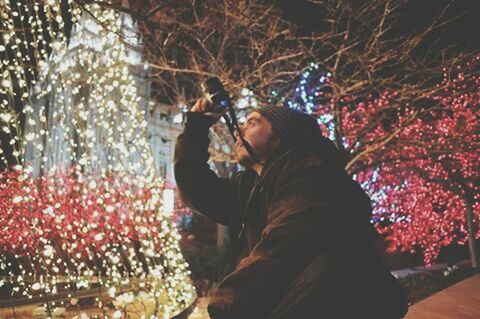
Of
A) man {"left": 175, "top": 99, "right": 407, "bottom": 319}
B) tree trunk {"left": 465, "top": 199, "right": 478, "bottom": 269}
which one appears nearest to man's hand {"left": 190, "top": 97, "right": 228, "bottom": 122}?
man {"left": 175, "top": 99, "right": 407, "bottom": 319}

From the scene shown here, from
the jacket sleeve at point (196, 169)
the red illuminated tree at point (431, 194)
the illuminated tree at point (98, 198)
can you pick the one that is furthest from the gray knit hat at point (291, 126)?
the red illuminated tree at point (431, 194)

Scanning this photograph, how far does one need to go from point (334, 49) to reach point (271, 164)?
865cm

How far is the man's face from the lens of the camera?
1.63 m

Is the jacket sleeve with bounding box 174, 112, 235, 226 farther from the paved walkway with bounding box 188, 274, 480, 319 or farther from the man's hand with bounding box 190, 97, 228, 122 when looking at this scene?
the paved walkway with bounding box 188, 274, 480, 319

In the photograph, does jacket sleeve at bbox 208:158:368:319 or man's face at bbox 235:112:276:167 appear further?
man's face at bbox 235:112:276:167

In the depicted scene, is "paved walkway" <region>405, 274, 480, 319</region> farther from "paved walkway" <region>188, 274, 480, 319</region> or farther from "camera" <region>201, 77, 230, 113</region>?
"camera" <region>201, 77, 230, 113</region>

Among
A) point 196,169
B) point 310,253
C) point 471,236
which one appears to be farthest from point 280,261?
point 471,236

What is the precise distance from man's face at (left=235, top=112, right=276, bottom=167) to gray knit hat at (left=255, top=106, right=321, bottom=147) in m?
0.03

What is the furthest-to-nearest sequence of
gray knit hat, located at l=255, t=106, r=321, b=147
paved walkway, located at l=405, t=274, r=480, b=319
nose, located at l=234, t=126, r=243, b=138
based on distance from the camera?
paved walkway, located at l=405, t=274, r=480, b=319 → nose, located at l=234, t=126, r=243, b=138 → gray knit hat, located at l=255, t=106, r=321, b=147

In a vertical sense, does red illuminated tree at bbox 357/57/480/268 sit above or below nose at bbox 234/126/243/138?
below

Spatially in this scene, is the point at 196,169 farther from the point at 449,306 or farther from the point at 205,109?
the point at 449,306

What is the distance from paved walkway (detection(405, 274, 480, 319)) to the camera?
676 centimetres

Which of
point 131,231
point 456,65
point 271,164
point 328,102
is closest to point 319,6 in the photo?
point 456,65

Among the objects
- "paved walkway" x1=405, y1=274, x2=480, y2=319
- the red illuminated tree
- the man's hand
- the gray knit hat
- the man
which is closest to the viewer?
the man
